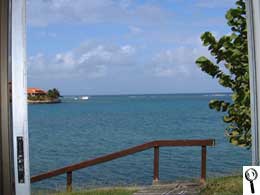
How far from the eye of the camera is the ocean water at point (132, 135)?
2047 mm

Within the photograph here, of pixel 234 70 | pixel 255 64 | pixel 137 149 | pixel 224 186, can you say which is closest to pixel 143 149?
pixel 137 149

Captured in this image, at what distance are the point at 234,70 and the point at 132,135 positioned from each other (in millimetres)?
711

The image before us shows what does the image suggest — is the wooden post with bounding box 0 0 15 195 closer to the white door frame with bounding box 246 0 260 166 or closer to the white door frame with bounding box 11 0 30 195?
the white door frame with bounding box 11 0 30 195

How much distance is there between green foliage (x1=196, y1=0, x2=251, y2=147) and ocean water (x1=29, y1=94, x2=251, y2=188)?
0.05m

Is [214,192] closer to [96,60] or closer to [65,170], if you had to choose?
[65,170]

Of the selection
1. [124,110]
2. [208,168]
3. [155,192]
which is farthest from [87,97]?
Answer: [208,168]

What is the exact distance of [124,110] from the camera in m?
2.07

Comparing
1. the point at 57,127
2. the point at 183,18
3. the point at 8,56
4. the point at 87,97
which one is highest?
the point at 183,18

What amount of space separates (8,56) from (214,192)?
1.39m

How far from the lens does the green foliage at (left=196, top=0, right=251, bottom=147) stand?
79.4 inches

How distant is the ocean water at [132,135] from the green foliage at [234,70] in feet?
0.17

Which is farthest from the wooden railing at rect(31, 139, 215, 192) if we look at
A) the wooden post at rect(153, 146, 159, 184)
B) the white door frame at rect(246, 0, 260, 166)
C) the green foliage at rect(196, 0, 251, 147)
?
the white door frame at rect(246, 0, 260, 166)

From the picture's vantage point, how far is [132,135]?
2113 mm

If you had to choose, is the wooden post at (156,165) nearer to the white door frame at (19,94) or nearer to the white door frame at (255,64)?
the white door frame at (255,64)
